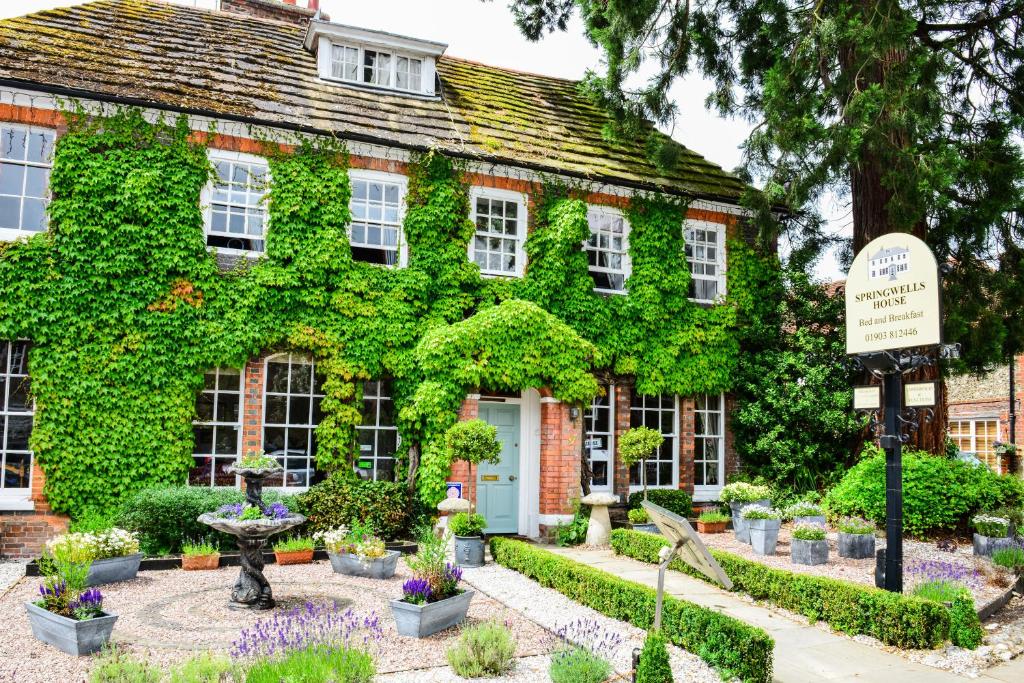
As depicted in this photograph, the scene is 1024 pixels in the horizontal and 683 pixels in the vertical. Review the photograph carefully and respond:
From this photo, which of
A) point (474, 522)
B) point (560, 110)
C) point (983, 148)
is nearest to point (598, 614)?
point (474, 522)

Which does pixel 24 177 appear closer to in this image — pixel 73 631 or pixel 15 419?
pixel 15 419

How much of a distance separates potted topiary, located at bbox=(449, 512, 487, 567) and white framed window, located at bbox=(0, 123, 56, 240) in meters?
7.85

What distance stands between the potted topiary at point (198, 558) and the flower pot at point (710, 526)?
8332 mm

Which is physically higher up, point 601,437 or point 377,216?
point 377,216

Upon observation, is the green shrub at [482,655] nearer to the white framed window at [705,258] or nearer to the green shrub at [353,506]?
the green shrub at [353,506]

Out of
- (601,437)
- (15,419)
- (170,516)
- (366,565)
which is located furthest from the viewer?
(601,437)

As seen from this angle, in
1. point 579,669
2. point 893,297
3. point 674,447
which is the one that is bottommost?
point 579,669

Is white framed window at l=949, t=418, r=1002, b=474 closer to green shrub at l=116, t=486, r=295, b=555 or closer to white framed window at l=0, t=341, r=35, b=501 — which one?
green shrub at l=116, t=486, r=295, b=555

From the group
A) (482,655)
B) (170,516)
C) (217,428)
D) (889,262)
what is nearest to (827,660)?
(482,655)

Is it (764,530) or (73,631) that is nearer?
(73,631)

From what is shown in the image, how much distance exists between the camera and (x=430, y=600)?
768 centimetres

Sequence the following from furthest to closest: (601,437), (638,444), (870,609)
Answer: (601,437) → (638,444) → (870,609)

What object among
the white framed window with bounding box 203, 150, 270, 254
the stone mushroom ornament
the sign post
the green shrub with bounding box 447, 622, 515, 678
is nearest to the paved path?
the sign post

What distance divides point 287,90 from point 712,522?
11.2 metres
